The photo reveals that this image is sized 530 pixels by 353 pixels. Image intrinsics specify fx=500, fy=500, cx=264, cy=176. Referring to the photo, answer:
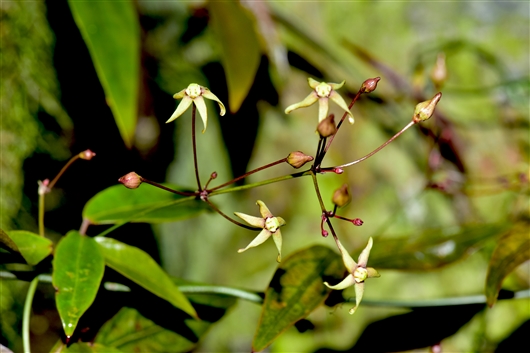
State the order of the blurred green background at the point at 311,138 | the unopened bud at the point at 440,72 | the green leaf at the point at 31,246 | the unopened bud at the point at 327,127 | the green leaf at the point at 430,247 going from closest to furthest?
the unopened bud at the point at 327,127, the green leaf at the point at 31,246, the green leaf at the point at 430,247, the unopened bud at the point at 440,72, the blurred green background at the point at 311,138

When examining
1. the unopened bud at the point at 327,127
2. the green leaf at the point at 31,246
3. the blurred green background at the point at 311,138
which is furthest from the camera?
the blurred green background at the point at 311,138

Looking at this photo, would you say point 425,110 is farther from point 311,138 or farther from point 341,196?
point 311,138

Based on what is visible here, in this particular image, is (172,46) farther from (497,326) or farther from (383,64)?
(497,326)

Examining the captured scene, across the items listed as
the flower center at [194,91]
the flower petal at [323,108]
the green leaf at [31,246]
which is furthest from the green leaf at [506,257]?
the green leaf at [31,246]

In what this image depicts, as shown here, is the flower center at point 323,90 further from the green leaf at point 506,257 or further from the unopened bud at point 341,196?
the green leaf at point 506,257

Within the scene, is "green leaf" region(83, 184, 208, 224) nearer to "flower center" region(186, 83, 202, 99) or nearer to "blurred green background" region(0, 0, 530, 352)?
"flower center" region(186, 83, 202, 99)

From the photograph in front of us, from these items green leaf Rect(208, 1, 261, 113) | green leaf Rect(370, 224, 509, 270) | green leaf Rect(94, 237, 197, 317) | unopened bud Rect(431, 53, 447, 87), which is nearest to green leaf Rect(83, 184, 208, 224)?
green leaf Rect(94, 237, 197, 317)
